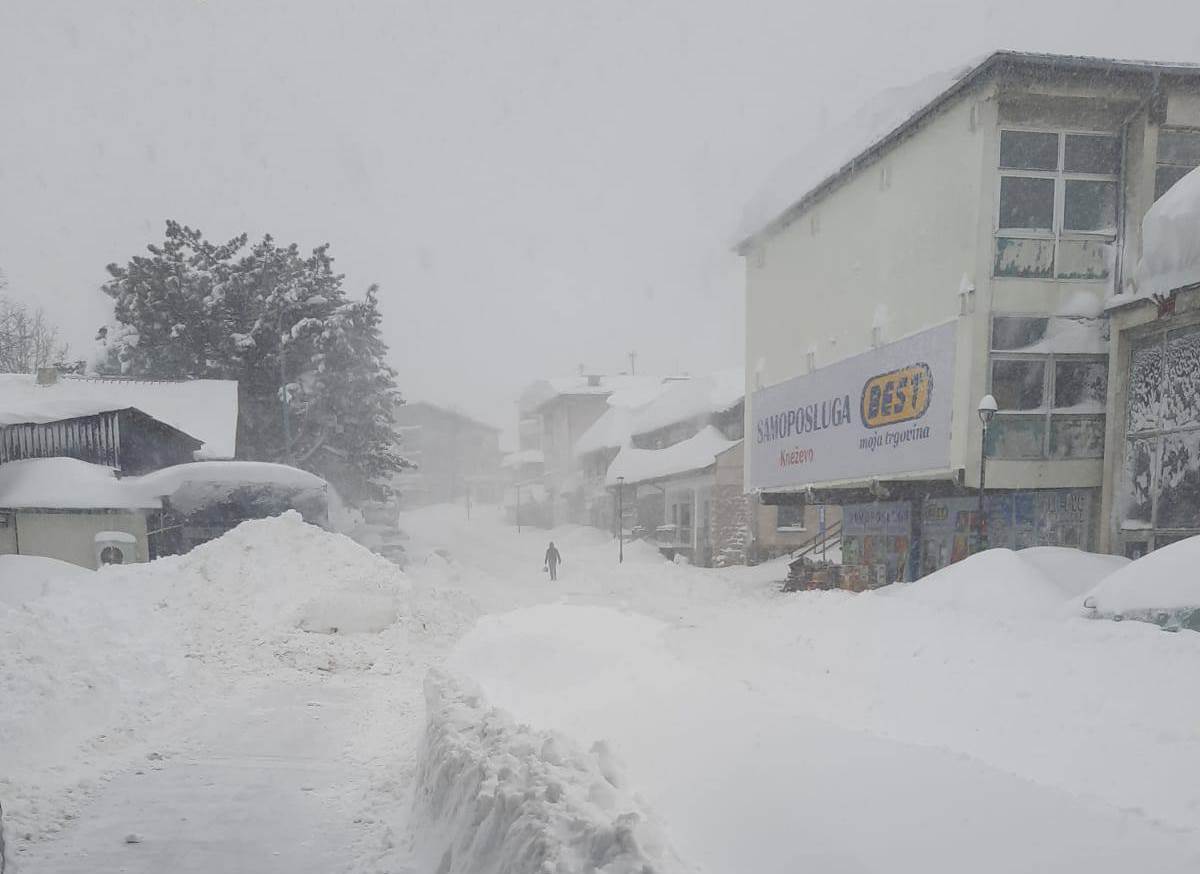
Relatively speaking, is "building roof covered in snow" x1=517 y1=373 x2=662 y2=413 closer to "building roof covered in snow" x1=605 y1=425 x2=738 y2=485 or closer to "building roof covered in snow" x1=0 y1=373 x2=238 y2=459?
"building roof covered in snow" x1=605 y1=425 x2=738 y2=485

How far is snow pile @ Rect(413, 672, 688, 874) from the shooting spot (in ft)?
10.2

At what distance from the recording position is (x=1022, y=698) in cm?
647

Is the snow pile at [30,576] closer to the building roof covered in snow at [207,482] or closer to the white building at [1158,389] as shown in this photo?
the building roof covered in snow at [207,482]

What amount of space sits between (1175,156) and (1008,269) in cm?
396

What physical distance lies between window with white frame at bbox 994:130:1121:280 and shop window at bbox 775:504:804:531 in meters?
15.3

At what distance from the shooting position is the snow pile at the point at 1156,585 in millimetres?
6961

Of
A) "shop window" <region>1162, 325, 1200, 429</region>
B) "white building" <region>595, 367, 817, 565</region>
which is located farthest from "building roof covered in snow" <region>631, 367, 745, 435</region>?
"shop window" <region>1162, 325, 1200, 429</region>

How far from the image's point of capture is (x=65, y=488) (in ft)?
63.6

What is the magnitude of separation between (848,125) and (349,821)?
61.5 feet

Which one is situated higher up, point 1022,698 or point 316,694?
point 1022,698

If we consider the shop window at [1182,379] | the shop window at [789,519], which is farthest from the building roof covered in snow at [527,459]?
the shop window at [1182,379]

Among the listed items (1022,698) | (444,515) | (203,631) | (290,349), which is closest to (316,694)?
(203,631)

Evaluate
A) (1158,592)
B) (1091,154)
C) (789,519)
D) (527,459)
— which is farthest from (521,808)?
(527,459)

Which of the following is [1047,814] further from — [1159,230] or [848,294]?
[848,294]
